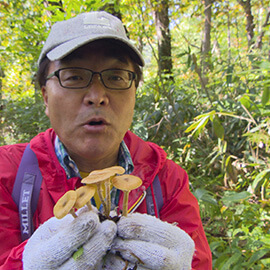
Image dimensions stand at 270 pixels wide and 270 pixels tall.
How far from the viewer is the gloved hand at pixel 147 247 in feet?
2.99

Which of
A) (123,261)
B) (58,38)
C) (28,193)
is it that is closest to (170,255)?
(123,261)

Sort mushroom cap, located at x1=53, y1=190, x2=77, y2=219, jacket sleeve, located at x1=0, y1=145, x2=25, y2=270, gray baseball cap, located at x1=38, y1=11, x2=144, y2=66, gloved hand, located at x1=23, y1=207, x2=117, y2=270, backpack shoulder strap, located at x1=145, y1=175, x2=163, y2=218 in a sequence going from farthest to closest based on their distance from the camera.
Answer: backpack shoulder strap, located at x1=145, y1=175, x2=163, y2=218 → gray baseball cap, located at x1=38, y1=11, x2=144, y2=66 → jacket sleeve, located at x1=0, y1=145, x2=25, y2=270 → gloved hand, located at x1=23, y1=207, x2=117, y2=270 → mushroom cap, located at x1=53, y1=190, x2=77, y2=219

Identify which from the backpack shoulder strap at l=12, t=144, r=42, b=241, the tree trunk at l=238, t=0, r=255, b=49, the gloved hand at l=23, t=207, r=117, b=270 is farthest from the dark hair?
the tree trunk at l=238, t=0, r=255, b=49

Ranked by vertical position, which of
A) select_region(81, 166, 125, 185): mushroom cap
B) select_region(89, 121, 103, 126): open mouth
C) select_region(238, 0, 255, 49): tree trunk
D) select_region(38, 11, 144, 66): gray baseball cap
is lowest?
select_region(81, 166, 125, 185): mushroom cap

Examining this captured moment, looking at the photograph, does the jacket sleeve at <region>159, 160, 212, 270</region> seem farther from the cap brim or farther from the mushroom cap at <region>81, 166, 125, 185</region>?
the cap brim

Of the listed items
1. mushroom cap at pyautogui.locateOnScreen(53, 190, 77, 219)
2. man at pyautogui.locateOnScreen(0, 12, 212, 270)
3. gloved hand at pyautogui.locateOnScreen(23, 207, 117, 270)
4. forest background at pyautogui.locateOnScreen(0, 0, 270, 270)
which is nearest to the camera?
mushroom cap at pyautogui.locateOnScreen(53, 190, 77, 219)

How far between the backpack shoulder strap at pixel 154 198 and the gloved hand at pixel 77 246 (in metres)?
0.51

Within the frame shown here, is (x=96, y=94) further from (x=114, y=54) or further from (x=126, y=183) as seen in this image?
(x=126, y=183)

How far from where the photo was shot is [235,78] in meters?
3.67

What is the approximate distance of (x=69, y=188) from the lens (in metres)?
1.41

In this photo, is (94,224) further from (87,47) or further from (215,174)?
(215,174)

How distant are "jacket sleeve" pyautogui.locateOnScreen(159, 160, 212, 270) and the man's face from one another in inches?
19.0

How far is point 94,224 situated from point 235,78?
11.5ft

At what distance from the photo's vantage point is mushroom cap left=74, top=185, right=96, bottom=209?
81 cm
